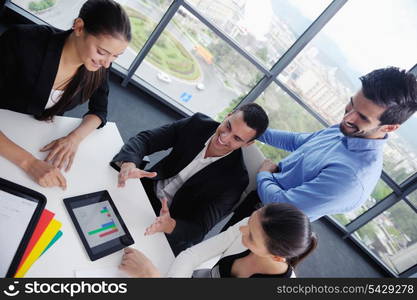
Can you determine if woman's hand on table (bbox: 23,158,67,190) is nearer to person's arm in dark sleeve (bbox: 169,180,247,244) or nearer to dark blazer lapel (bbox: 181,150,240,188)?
person's arm in dark sleeve (bbox: 169,180,247,244)

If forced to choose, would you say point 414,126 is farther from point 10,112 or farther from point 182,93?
point 10,112

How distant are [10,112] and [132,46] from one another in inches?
94.8

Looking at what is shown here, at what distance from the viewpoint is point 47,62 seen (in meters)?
1.39

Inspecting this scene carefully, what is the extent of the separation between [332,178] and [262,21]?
2309mm

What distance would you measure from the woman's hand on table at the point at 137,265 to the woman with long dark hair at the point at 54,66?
1.36 feet

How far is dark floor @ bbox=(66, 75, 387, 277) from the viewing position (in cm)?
334

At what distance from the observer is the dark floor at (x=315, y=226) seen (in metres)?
3.34

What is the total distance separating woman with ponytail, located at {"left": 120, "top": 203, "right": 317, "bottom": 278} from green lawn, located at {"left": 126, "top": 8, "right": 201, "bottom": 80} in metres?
2.75

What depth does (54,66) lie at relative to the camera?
4.63ft

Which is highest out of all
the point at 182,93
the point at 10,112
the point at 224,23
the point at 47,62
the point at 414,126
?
the point at 414,126

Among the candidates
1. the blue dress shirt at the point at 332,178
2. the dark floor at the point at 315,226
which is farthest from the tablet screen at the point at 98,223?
the dark floor at the point at 315,226

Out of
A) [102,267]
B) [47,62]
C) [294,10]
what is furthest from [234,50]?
[102,267]

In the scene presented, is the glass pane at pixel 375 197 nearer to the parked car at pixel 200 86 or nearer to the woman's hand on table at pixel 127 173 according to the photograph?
the parked car at pixel 200 86

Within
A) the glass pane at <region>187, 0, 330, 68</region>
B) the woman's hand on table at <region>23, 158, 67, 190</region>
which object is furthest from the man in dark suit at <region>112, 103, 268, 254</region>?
the glass pane at <region>187, 0, 330, 68</region>
